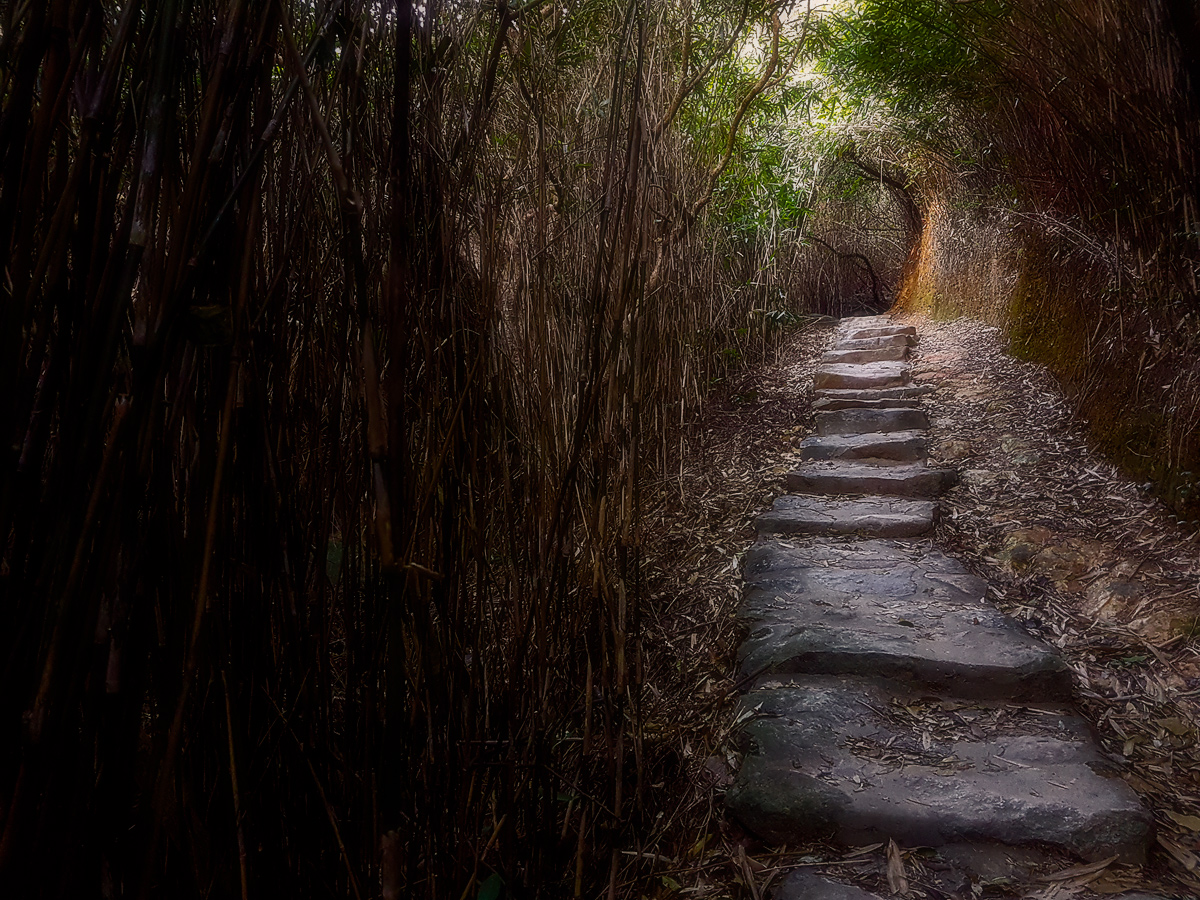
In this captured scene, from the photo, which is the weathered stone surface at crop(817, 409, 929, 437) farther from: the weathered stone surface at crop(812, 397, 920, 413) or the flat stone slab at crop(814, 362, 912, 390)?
the flat stone slab at crop(814, 362, 912, 390)

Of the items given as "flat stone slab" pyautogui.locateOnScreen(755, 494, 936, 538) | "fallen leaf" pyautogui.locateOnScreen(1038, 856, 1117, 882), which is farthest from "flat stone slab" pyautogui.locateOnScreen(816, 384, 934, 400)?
"fallen leaf" pyautogui.locateOnScreen(1038, 856, 1117, 882)

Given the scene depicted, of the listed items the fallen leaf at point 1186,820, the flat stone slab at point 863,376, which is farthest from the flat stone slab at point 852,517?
the flat stone slab at point 863,376

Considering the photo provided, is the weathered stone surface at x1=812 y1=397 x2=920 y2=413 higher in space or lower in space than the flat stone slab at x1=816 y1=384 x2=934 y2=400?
lower

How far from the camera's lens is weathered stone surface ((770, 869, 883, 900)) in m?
1.14

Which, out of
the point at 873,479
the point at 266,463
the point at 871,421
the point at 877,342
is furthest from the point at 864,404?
the point at 266,463

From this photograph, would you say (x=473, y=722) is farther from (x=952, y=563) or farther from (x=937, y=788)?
(x=952, y=563)

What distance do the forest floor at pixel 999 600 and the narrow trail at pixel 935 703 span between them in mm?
10

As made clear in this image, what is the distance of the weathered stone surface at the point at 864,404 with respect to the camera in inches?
130

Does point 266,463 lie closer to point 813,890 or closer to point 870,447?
point 813,890

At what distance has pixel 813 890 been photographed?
1.16 meters

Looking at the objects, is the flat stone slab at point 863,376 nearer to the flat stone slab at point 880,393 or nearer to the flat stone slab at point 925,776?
the flat stone slab at point 880,393

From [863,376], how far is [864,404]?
1.49 feet

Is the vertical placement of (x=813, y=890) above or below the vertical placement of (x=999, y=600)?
below

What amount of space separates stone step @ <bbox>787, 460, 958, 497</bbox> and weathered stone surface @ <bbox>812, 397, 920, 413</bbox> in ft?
1.86
